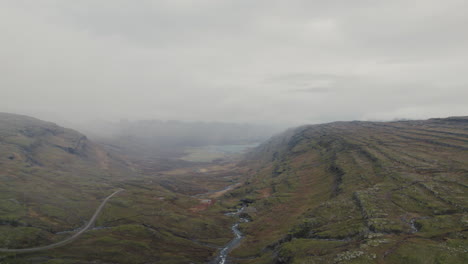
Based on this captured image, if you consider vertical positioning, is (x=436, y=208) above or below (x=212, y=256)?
above

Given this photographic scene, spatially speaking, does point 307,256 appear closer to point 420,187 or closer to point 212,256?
point 212,256

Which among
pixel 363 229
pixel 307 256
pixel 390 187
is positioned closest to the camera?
pixel 307 256

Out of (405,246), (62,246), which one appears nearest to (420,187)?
(405,246)

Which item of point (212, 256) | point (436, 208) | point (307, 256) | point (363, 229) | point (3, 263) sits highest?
point (436, 208)

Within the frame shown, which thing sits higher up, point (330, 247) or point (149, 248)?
point (330, 247)

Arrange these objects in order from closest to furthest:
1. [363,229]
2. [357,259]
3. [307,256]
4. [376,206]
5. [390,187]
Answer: [357,259]
[307,256]
[363,229]
[376,206]
[390,187]

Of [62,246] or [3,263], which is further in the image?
[62,246]

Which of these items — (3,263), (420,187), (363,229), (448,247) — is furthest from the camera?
(420,187)

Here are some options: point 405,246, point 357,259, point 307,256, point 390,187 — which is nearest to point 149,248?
point 307,256

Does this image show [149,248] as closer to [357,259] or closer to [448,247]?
[357,259]
